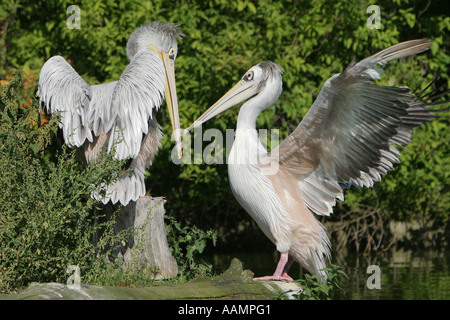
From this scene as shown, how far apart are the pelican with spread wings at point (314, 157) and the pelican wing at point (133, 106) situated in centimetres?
79

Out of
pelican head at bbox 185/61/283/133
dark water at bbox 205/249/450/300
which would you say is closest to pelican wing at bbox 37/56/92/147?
pelican head at bbox 185/61/283/133

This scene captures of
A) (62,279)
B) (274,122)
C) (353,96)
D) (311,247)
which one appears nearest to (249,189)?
(311,247)

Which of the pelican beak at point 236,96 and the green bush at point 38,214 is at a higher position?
the pelican beak at point 236,96

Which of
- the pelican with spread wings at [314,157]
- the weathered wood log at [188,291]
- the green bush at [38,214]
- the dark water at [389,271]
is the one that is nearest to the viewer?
the weathered wood log at [188,291]

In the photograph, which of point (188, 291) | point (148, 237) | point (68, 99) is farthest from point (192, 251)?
point (68, 99)

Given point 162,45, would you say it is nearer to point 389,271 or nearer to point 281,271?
point 281,271

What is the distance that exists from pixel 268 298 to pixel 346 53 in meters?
6.54

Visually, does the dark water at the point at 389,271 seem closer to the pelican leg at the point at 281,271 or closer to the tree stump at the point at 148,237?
the pelican leg at the point at 281,271

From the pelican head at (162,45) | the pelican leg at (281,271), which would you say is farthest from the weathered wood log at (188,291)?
the pelican head at (162,45)

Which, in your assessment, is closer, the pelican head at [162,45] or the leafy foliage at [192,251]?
the leafy foliage at [192,251]

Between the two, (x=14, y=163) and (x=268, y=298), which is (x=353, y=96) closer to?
(x=268, y=298)

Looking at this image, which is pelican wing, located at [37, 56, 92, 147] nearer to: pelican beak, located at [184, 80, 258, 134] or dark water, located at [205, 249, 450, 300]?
pelican beak, located at [184, 80, 258, 134]

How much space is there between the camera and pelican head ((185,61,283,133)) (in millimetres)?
6141

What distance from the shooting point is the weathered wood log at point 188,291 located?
14.6 ft
